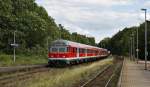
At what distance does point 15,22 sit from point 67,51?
128 ft

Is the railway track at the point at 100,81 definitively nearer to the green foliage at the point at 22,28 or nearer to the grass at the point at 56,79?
the grass at the point at 56,79

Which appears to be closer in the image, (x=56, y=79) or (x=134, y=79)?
(x=56, y=79)

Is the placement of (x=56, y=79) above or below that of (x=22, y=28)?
below

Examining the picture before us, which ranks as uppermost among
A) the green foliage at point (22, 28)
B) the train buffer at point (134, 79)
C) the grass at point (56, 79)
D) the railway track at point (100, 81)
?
the green foliage at point (22, 28)

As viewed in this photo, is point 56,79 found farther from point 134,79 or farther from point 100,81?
point 134,79

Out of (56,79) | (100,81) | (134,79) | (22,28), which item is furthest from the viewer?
(22,28)

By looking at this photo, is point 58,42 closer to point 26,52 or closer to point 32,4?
point 26,52

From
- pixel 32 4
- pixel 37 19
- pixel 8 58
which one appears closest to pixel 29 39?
pixel 37 19

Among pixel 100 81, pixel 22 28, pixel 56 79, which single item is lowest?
pixel 100 81

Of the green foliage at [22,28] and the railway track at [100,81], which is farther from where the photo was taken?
the green foliage at [22,28]

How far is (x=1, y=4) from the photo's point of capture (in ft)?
278

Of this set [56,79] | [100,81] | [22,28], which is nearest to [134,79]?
[100,81]

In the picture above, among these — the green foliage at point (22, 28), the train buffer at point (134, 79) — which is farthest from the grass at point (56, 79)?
the green foliage at point (22, 28)

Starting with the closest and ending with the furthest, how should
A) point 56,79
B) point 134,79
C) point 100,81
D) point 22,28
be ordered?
point 56,79, point 100,81, point 134,79, point 22,28
